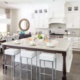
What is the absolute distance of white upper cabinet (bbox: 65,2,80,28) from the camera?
7.22m

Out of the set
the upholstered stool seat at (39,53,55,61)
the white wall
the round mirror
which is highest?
the white wall

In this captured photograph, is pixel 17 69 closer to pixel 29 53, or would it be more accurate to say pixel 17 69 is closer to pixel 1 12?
pixel 29 53

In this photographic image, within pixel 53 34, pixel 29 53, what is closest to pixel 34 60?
pixel 29 53

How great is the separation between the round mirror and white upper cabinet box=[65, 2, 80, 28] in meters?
2.94

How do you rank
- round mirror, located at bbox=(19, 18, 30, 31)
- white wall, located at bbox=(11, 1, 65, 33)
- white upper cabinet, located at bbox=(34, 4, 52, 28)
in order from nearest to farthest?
white wall, located at bbox=(11, 1, 65, 33) → white upper cabinet, located at bbox=(34, 4, 52, 28) → round mirror, located at bbox=(19, 18, 30, 31)

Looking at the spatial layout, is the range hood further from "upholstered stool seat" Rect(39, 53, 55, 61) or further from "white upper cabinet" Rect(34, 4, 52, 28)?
"upholstered stool seat" Rect(39, 53, 55, 61)

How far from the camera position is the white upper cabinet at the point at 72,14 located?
7223 millimetres

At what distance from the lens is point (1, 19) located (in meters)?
8.10

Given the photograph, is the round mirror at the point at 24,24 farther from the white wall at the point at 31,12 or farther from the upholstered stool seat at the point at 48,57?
the upholstered stool seat at the point at 48,57

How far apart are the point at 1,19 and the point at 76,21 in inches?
196

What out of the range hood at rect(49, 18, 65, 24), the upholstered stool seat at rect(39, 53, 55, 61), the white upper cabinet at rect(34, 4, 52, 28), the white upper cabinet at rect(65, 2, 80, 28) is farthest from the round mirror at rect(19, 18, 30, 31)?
the upholstered stool seat at rect(39, 53, 55, 61)

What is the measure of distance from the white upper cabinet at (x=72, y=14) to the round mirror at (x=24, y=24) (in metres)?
2.94

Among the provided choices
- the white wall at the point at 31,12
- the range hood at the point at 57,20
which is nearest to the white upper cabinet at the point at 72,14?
the range hood at the point at 57,20

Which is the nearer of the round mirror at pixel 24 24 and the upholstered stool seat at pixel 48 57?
the upholstered stool seat at pixel 48 57
